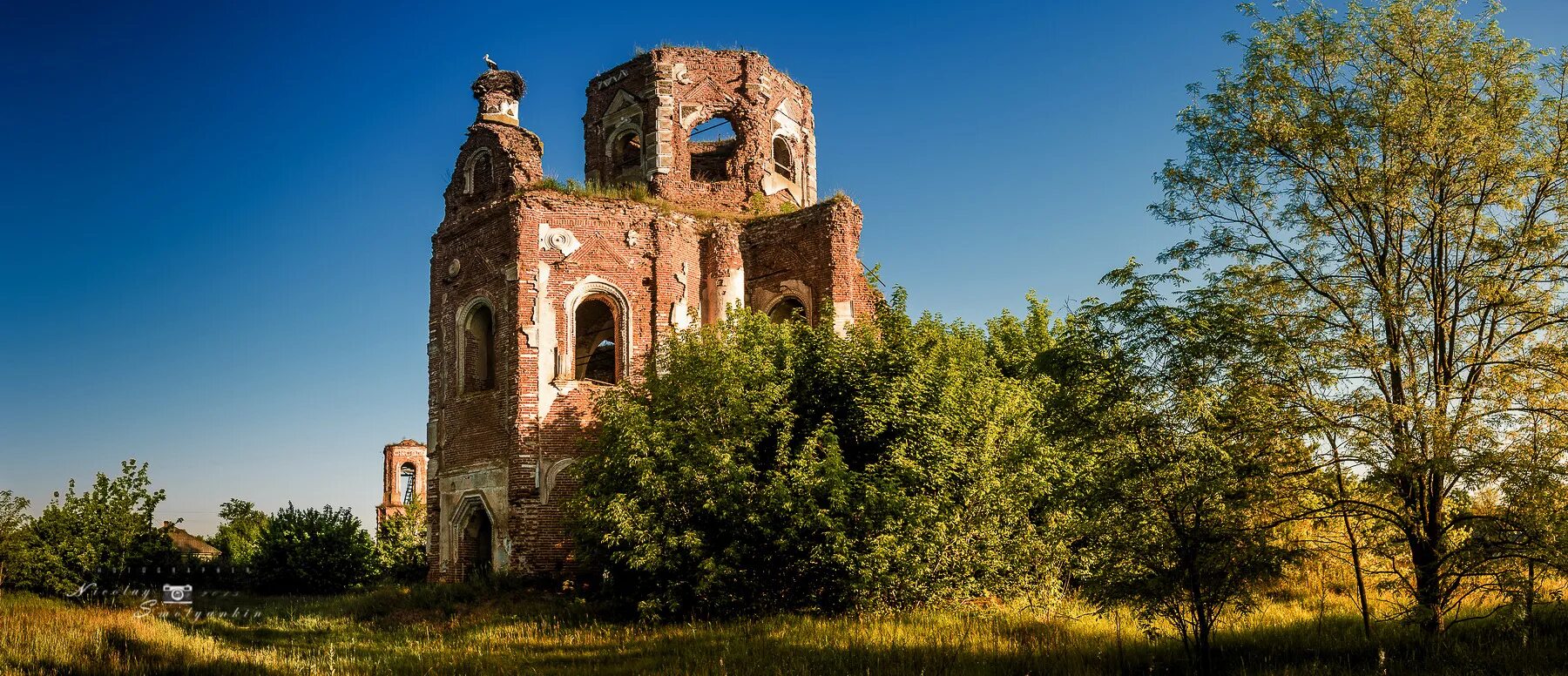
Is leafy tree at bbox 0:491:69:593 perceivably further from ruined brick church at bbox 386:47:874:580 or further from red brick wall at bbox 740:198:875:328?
red brick wall at bbox 740:198:875:328

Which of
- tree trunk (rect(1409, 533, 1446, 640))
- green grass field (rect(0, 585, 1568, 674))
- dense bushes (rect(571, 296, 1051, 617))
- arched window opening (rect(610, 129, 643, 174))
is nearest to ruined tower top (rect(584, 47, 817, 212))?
arched window opening (rect(610, 129, 643, 174))

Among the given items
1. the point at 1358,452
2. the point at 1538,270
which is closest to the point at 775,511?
the point at 1358,452

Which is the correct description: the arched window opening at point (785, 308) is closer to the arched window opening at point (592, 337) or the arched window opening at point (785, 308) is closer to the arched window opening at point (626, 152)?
the arched window opening at point (592, 337)

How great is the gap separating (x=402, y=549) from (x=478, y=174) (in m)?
14.0

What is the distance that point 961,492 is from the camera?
14344 millimetres

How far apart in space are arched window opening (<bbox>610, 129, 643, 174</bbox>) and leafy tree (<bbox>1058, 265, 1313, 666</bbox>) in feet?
53.2

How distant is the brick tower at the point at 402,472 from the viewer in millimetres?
39156

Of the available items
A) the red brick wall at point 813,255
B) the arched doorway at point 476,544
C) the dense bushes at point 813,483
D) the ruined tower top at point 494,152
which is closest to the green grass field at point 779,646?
the dense bushes at point 813,483

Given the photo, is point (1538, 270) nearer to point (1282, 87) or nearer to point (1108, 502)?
point (1282, 87)

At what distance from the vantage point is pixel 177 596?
22625 millimetres

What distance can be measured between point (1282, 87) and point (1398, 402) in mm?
3670

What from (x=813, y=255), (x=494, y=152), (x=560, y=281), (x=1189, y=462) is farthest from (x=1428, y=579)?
(x=494, y=152)

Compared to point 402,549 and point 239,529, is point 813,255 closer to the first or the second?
point 402,549

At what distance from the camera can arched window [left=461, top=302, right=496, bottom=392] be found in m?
19.5
